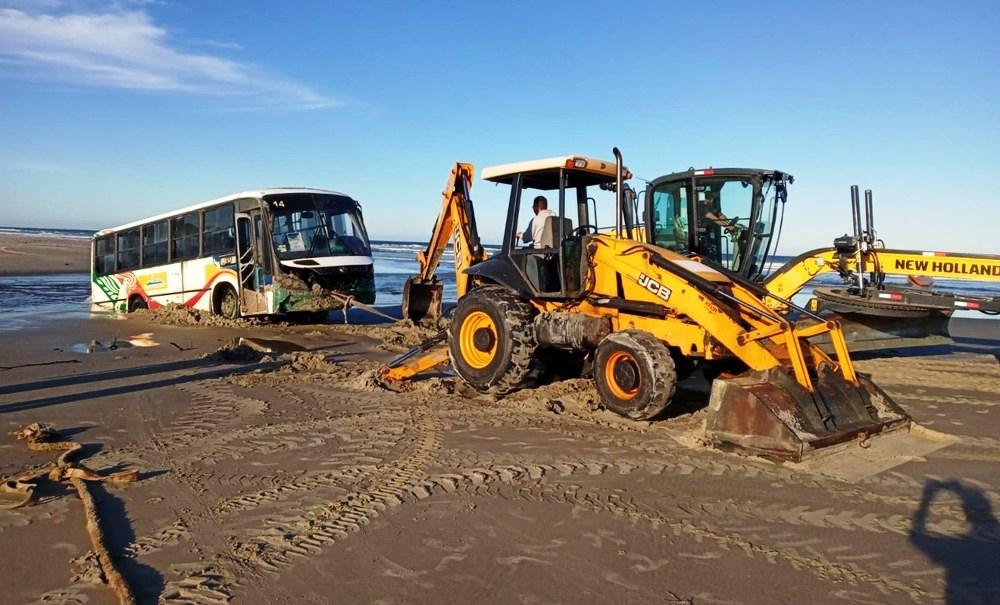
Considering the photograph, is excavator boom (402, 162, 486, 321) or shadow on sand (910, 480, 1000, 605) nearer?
shadow on sand (910, 480, 1000, 605)

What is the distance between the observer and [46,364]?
9969mm

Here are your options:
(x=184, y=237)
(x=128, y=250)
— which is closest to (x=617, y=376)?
(x=184, y=237)

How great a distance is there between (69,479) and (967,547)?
5.67m

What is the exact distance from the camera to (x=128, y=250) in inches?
762

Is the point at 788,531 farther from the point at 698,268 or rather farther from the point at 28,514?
the point at 28,514

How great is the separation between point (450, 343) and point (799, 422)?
3918 millimetres

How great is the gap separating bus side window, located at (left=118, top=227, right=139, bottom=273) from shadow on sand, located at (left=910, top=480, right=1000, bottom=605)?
1855cm

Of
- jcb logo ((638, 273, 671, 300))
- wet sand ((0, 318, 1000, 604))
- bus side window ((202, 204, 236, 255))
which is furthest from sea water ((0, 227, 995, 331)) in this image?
bus side window ((202, 204, 236, 255))

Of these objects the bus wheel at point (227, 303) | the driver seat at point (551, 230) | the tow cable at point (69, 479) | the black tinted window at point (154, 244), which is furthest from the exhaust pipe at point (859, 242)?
the black tinted window at point (154, 244)

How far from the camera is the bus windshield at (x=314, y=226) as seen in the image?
14766 mm

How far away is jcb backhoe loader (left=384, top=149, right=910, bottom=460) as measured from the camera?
19.2 ft

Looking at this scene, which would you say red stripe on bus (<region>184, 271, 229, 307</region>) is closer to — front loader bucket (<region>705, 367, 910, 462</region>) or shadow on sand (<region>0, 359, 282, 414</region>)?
shadow on sand (<region>0, 359, 282, 414</region>)

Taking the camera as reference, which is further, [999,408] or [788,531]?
[999,408]

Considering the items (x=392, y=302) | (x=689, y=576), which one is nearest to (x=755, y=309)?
(x=689, y=576)
